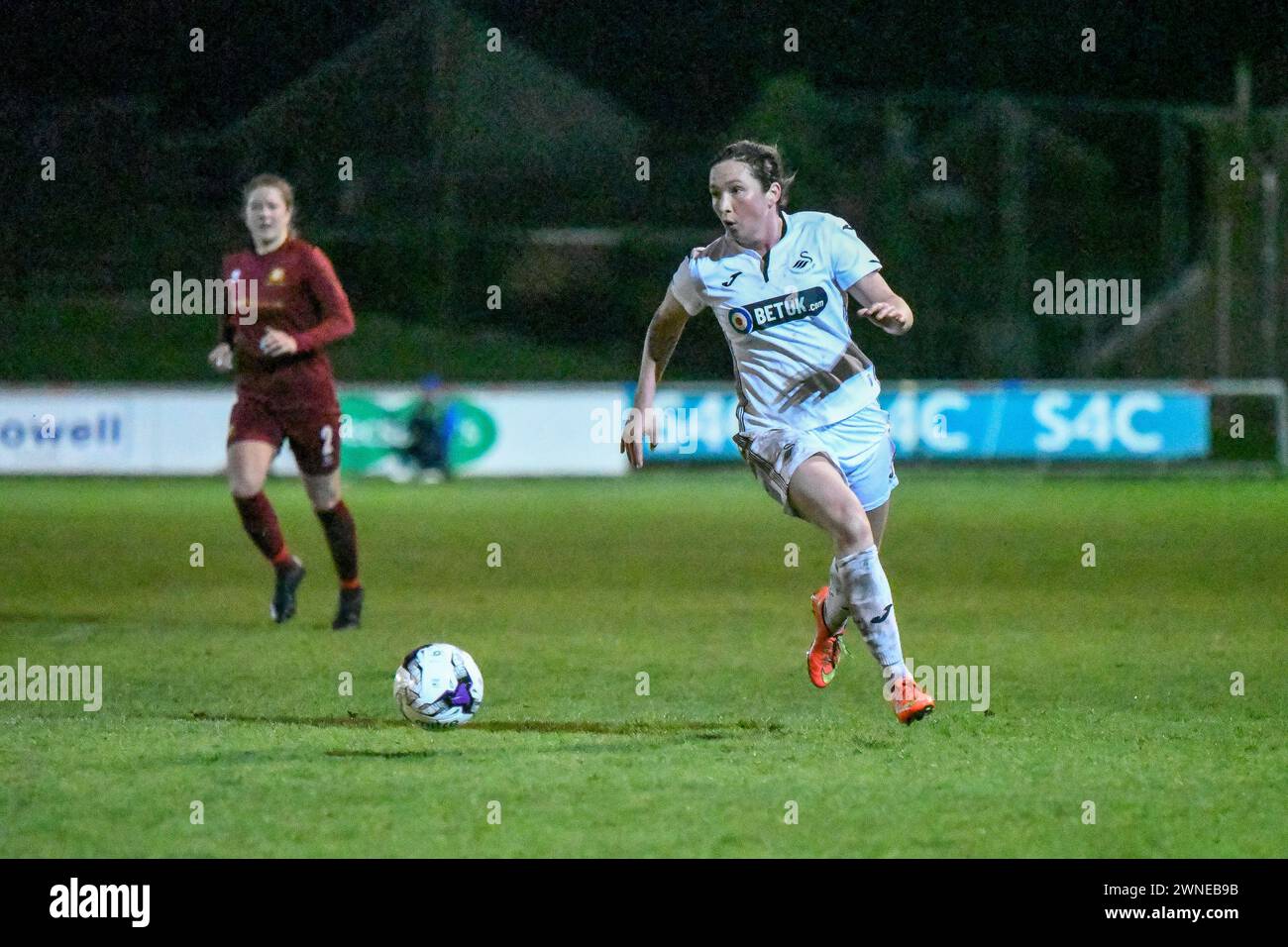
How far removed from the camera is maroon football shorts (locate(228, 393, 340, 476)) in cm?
980

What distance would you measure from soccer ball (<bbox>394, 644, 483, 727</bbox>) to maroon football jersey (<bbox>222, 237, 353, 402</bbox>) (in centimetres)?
332

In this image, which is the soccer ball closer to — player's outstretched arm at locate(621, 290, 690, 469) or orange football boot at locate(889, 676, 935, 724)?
player's outstretched arm at locate(621, 290, 690, 469)

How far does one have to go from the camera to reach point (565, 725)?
22.5 ft

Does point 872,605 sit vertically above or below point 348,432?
below

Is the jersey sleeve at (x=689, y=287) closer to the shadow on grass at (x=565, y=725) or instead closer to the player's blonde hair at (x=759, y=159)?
the player's blonde hair at (x=759, y=159)

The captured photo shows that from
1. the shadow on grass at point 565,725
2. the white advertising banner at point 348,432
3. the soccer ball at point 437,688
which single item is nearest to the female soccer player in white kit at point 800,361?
the shadow on grass at point 565,725

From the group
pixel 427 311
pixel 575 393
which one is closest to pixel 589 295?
pixel 427 311

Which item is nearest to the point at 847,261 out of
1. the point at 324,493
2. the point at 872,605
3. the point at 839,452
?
the point at 839,452

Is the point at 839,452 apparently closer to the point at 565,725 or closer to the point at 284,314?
the point at 565,725

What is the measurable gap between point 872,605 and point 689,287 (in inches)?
51.9

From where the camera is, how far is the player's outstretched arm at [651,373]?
690 centimetres

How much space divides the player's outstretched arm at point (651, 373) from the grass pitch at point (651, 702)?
3.38 feet

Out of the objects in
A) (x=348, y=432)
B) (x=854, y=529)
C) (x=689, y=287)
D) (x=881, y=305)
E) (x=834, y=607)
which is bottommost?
(x=834, y=607)

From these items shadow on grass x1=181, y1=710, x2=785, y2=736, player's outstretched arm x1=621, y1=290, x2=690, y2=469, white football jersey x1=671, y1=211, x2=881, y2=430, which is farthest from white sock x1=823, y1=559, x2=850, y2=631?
player's outstretched arm x1=621, y1=290, x2=690, y2=469
